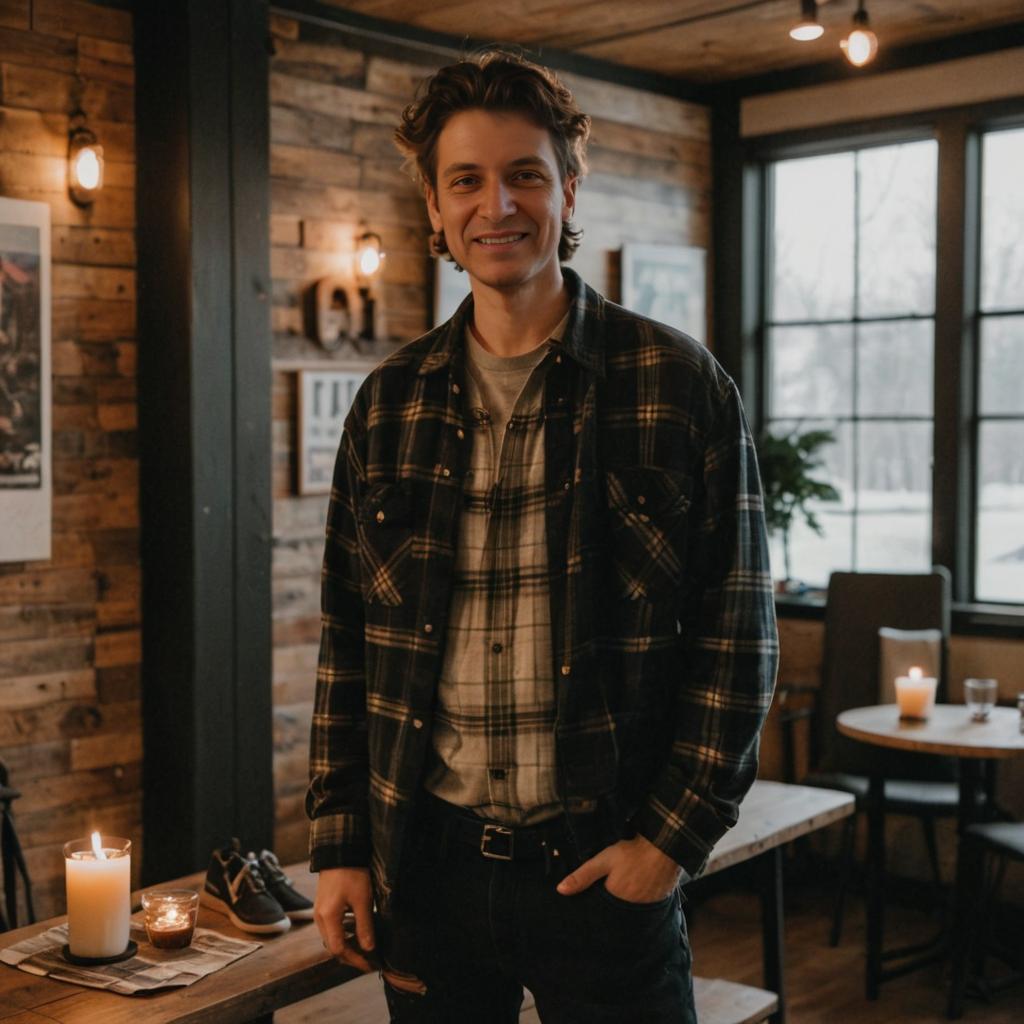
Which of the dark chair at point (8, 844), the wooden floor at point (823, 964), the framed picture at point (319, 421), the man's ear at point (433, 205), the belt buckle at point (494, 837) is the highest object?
the man's ear at point (433, 205)

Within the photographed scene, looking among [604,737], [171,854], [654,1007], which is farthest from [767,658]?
[171,854]

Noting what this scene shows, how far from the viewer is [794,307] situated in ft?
17.5

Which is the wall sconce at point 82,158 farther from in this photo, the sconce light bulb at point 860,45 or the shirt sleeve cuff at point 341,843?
the shirt sleeve cuff at point 341,843

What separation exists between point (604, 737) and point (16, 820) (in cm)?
257

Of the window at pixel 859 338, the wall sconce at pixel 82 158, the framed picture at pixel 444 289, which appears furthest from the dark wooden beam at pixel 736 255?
the wall sconce at pixel 82 158

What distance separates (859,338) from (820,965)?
2.19 metres

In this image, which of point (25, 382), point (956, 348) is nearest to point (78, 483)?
point (25, 382)

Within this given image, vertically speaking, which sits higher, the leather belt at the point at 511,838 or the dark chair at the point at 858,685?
the leather belt at the point at 511,838

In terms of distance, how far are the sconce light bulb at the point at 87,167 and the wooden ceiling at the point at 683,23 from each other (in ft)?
3.16

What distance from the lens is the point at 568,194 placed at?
5.92 feet

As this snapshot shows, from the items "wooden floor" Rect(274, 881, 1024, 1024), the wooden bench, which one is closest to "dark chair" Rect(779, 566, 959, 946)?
"wooden floor" Rect(274, 881, 1024, 1024)

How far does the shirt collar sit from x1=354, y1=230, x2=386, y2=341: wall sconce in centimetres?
253

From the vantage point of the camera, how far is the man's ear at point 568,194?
5.84 feet

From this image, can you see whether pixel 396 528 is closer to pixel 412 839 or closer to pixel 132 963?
pixel 412 839
